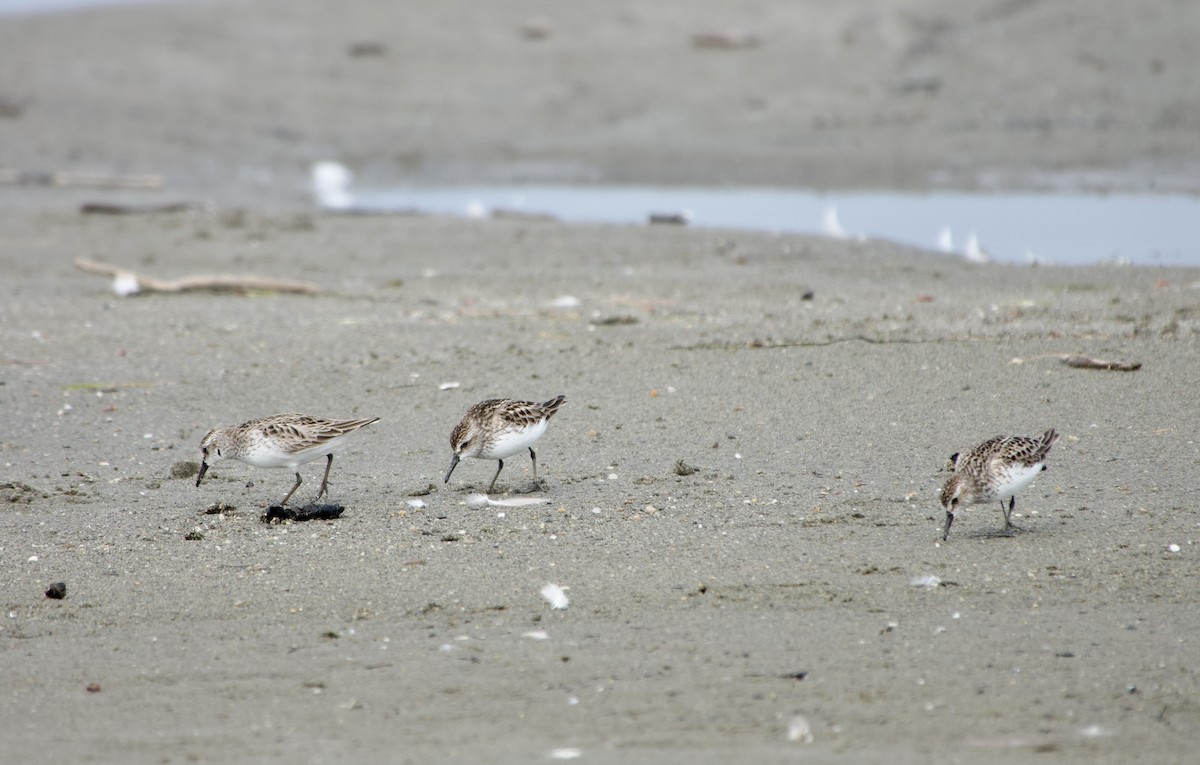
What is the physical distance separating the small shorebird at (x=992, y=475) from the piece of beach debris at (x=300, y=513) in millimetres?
3429

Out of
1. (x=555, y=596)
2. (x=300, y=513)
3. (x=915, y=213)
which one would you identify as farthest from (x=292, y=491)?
(x=915, y=213)

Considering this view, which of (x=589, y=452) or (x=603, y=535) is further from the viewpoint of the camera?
(x=589, y=452)

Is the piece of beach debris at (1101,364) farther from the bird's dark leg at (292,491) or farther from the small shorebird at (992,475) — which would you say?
the bird's dark leg at (292,491)

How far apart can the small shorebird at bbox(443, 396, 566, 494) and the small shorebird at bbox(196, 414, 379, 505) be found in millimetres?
710

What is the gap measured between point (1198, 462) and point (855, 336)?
12.1 ft

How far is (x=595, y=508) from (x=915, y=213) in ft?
54.1

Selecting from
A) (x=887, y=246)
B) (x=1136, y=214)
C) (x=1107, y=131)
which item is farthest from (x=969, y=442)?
(x=1107, y=131)

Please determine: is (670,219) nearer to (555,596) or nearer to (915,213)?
(915,213)

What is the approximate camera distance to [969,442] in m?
9.54

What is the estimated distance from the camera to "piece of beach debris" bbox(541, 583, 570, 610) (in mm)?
6770

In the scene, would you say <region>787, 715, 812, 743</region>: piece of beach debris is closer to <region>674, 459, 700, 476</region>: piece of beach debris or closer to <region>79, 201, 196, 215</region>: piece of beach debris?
<region>674, 459, 700, 476</region>: piece of beach debris

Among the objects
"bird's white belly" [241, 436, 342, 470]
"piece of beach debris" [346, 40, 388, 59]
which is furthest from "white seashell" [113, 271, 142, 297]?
"piece of beach debris" [346, 40, 388, 59]

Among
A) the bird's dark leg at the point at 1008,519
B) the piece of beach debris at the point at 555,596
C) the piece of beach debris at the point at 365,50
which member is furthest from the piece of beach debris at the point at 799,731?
the piece of beach debris at the point at 365,50

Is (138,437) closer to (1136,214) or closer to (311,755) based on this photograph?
(311,755)
